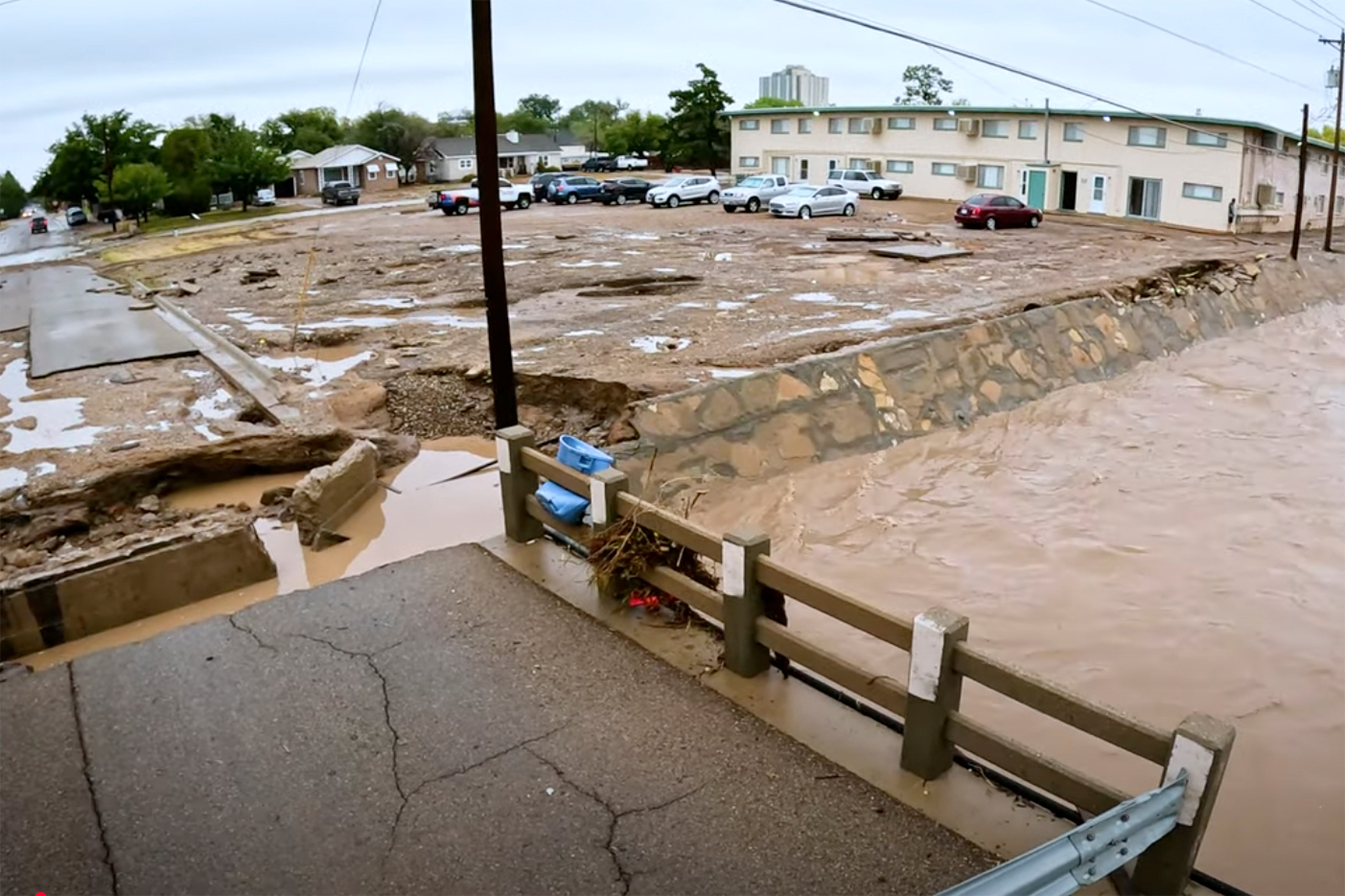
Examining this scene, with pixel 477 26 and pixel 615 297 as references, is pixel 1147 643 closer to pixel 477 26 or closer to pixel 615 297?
pixel 477 26

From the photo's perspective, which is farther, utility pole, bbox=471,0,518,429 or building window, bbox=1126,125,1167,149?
building window, bbox=1126,125,1167,149

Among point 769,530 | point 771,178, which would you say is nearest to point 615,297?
point 769,530

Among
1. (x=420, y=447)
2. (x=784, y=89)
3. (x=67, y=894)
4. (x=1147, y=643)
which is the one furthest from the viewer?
(x=784, y=89)


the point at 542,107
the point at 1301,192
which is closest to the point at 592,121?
the point at 542,107

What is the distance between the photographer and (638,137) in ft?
285

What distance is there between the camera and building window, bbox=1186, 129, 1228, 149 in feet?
129

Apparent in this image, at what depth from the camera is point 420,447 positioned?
461 inches

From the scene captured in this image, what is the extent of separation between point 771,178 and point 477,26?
36426 millimetres

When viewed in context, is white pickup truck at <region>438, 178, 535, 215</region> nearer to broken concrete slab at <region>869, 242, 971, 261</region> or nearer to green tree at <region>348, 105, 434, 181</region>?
broken concrete slab at <region>869, 242, 971, 261</region>

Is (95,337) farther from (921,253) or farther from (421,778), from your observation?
(921,253)

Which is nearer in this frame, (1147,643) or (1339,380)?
(1147,643)

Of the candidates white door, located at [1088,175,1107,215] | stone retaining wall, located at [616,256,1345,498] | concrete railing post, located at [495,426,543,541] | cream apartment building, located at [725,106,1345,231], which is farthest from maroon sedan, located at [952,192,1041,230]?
concrete railing post, located at [495,426,543,541]

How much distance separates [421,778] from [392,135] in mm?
92731

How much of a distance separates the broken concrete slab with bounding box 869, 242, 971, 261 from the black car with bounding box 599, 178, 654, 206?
21164 millimetres
